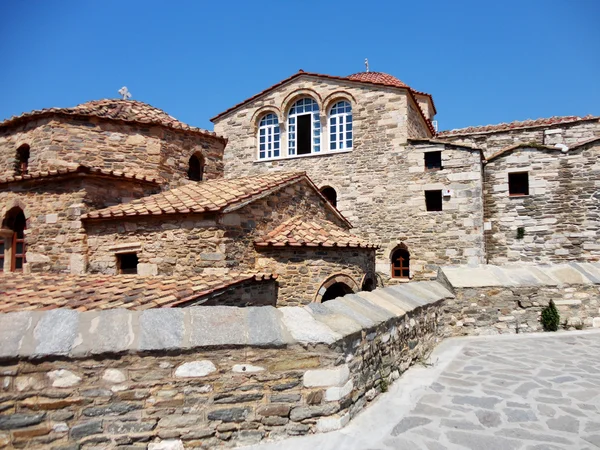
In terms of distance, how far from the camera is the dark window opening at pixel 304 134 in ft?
50.7

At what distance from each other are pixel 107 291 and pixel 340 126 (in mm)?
10696

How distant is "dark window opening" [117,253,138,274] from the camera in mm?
9193

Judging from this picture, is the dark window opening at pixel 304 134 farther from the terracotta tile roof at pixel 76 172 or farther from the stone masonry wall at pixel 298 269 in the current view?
the stone masonry wall at pixel 298 269

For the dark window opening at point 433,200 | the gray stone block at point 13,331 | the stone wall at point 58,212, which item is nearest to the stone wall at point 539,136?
the dark window opening at point 433,200

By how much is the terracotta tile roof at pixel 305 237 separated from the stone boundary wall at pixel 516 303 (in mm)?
2628

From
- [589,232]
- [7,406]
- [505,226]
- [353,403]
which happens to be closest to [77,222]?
[7,406]

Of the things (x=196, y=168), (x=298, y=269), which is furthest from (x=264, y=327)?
(x=196, y=168)

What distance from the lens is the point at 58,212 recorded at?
31.6 feet

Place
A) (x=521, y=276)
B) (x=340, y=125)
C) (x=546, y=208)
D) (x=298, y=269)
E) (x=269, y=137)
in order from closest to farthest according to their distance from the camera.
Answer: (x=521, y=276)
(x=298, y=269)
(x=546, y=208)
(x=340, y=125)
(x=269, y=137)

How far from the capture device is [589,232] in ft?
43.7

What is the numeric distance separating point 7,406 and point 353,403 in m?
2.71

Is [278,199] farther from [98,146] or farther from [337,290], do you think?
[98,146]

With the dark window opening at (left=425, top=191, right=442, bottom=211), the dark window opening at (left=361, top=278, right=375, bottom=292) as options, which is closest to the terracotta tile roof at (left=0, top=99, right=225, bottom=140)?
the dark window opening at (left=361, top=278, right=375, bottom=292)

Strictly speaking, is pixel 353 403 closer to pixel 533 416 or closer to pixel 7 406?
pixel 533 416
